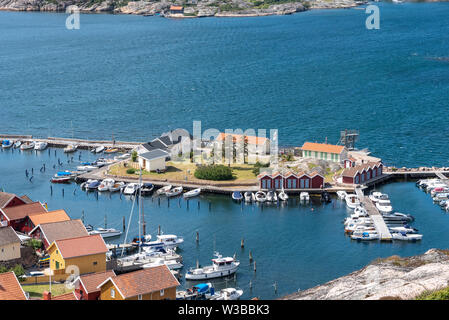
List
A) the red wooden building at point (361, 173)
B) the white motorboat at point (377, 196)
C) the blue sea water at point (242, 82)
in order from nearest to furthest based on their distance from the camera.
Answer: the white motorboat at point (377, 196) → the red wooden building at point (361, 173) → the blue sea water at point (242, 82)

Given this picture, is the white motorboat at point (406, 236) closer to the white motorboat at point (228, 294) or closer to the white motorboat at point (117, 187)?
the white motorboat at point (228, 294)

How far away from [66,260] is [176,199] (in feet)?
73.7

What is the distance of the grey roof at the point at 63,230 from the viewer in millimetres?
46719

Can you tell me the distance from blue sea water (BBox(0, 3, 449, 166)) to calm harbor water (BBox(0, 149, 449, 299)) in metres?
16.3

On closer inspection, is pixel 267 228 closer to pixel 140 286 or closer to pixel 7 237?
pixel 7 237

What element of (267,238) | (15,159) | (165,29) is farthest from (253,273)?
(165,29)

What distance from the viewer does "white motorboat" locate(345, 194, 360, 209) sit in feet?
197

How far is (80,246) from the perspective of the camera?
140 ft

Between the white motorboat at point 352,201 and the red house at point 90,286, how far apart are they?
2885cm

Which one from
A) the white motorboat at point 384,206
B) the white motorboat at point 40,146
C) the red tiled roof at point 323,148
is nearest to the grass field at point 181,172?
the red tiled roof at point 323,148

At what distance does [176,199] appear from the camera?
63.6m

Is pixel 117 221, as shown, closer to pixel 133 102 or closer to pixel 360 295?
pixel 360 295

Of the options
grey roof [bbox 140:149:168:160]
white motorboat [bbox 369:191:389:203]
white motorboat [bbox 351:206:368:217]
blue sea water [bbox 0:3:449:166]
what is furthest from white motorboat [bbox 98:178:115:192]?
white motorboat [bbox 369:191:389:203]

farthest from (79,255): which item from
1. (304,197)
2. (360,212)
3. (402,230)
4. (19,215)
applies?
(304,197)
